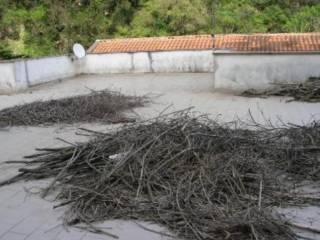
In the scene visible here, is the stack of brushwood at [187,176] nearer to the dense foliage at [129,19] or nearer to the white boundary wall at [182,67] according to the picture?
the white boundary wall at [182,67]

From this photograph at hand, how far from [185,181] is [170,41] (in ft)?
50.9

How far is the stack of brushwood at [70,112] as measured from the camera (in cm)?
1011

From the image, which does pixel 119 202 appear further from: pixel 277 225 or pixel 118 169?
pixel 277 225

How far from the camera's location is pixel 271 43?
16.0 meters

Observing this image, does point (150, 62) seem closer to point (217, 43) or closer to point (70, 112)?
point (217, 43)

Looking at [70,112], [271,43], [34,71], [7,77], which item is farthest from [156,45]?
[70,112]

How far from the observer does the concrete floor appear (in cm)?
478

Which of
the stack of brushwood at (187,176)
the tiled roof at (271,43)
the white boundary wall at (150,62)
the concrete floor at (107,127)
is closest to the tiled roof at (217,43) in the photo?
the tiled roof at (271,43)

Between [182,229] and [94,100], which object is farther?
[94,100]

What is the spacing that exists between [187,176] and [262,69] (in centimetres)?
899

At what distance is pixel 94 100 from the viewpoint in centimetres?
1150

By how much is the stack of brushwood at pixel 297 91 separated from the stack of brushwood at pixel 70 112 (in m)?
3.58

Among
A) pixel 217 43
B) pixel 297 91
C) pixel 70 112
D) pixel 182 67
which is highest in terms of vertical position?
pixel 217 43

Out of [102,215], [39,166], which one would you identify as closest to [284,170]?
[102,215]
